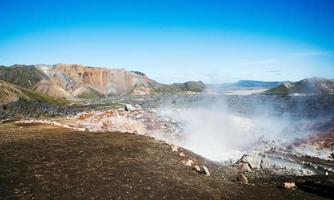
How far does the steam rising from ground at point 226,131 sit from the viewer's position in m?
40.8

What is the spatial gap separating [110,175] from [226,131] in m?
32.4

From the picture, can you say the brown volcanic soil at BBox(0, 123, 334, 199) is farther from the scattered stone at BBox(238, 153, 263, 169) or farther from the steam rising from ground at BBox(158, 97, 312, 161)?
the steam rising from ground at BBox(158, 97, 312, 161)

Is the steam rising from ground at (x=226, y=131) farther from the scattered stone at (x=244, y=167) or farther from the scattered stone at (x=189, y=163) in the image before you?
the scattered stone at (x=189, y=163)

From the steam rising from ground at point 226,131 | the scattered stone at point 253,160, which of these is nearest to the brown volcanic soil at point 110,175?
the scattered stone at point 253,160

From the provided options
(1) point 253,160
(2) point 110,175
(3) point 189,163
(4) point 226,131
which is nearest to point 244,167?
(1) point 253,160

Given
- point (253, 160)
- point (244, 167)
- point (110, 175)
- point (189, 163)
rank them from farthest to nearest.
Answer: point (253, 160) → point (244, 167) → point (189, 163) → point (110, 175)

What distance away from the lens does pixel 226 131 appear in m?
49.5

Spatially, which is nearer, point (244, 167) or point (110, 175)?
point (110, 175)

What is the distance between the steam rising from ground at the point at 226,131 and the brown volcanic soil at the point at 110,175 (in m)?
10.9

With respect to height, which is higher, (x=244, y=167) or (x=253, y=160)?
(x=253, y=160)

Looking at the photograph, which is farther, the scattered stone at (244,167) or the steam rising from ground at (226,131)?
the steam rising from ground at (226,131)

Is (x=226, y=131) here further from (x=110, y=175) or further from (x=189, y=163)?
(x=110, y=175)

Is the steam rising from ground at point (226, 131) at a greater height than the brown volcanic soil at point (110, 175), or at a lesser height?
lesser

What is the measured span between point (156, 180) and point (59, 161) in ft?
23.9
